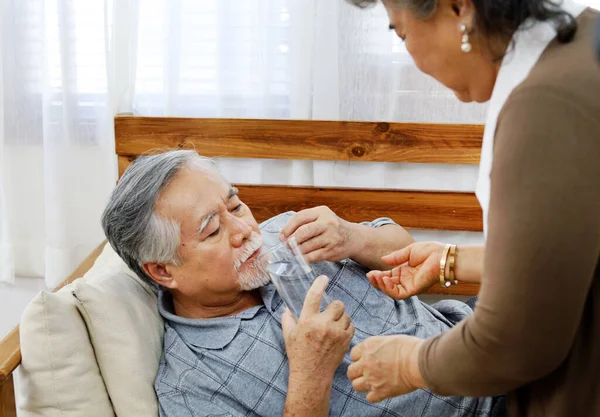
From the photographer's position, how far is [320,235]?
1811 mm

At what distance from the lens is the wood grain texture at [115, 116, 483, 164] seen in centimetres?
226

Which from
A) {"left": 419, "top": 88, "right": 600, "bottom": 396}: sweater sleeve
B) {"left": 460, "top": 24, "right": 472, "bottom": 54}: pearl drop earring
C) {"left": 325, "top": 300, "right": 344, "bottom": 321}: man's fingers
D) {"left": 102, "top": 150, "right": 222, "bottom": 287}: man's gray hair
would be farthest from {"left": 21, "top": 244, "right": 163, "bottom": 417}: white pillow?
{"left": 460, "top": 24, "right": 472, "bottom": 54}: pearl drop earring

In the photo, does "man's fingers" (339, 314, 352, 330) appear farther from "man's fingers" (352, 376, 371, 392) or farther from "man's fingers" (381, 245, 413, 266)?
"man's fingers" (352, 376, 371, 392)

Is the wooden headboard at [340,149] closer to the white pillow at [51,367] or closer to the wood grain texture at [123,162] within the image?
the wood grain texture at [123,162]

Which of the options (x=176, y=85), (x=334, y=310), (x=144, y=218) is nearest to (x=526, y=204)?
(x=334, y=310)

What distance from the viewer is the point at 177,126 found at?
2.31 m

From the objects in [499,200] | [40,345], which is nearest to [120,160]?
[40,345]

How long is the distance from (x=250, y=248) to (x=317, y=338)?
1.16 ft

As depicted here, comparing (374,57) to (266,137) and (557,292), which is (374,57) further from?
(557,292)

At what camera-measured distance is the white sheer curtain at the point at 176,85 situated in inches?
89.0

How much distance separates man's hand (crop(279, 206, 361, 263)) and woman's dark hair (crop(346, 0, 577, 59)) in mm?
918

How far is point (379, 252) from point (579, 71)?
3.56ft

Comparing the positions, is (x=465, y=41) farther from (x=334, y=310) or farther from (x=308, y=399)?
(x=308, y=399)

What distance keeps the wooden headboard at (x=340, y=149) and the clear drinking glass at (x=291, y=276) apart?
2.75ft
